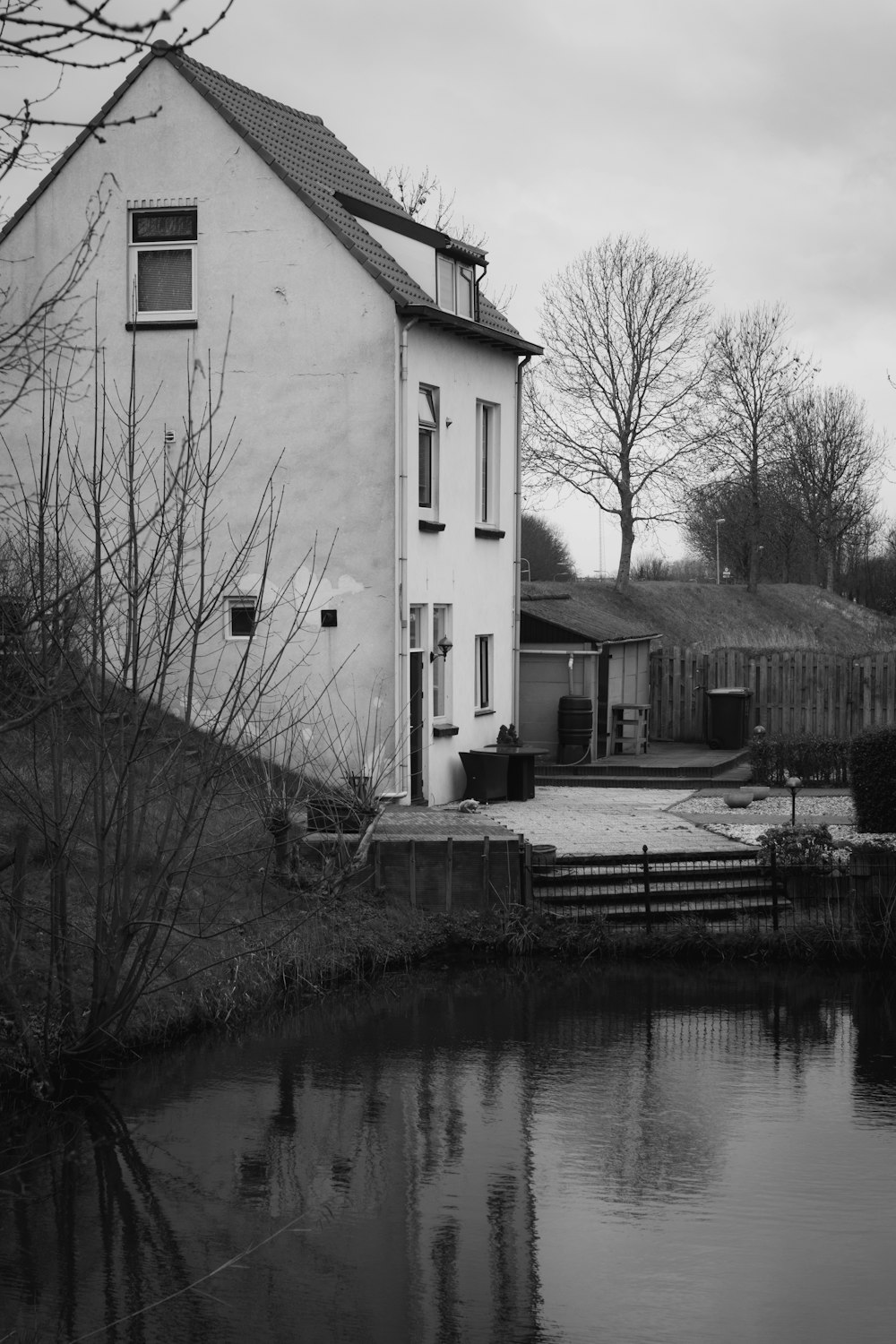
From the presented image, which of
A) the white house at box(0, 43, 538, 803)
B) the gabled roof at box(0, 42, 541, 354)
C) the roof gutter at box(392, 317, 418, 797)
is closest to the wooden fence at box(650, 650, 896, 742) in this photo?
the gabled roof at box(0, 42, 541, 354)

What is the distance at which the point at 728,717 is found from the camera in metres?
29.6

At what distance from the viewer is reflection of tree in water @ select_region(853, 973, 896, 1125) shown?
11922 millimetres

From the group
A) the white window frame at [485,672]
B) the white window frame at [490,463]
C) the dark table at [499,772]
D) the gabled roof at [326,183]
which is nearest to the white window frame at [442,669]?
the dark table at [499,772]

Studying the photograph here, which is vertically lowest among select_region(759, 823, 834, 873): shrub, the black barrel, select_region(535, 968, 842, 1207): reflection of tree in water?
select_region(535, 968, 842, 1207): reflection of tree in water

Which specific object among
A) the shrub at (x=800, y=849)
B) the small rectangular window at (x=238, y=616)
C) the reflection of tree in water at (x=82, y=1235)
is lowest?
the reflection of tree in water at (x=82, y=1235)

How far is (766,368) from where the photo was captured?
52.0 m

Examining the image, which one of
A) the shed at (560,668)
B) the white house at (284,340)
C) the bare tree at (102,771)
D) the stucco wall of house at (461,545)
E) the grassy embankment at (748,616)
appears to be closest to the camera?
the bare tree at (102,771)

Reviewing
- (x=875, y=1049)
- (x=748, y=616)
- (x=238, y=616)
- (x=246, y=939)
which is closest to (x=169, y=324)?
(x=238, y=616)

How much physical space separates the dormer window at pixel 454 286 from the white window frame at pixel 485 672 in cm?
496

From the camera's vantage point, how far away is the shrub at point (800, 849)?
55.0 feet

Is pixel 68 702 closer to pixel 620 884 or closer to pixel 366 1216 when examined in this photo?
pixel 366 1216

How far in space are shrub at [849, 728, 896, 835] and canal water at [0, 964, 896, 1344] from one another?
17.0 feet

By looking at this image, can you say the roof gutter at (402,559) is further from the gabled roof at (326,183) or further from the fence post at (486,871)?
the fence post at (486,871)

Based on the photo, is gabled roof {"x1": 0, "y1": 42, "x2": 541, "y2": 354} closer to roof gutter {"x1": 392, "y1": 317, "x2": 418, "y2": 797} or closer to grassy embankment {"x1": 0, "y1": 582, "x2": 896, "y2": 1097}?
roof gutter {"x1": 392, "y1": 317, "x2": 418, "y2": 797}
